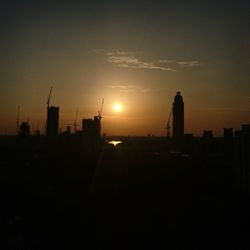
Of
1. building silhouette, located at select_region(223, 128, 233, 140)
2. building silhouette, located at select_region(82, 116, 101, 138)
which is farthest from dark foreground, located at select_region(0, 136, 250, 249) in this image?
building silhouette, located at select_region(223, 128, 233, 140)

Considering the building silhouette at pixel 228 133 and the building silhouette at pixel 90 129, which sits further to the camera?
the building silhouette at pixel 228 133

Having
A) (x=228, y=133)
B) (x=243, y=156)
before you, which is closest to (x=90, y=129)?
(x=228, y=133)

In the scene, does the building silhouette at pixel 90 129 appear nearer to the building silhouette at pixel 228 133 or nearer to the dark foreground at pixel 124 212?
the building silhouette at pixel 228 133

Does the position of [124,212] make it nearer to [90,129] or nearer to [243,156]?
[243,156]

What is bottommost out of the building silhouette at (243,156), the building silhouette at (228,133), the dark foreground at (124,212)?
the dark foreground at (124,212)

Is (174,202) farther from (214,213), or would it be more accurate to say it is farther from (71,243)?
(71,243)

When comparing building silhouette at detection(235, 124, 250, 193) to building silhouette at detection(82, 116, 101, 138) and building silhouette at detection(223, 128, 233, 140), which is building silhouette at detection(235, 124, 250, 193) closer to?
building silhouette at detection(82, 116, 101, 138)

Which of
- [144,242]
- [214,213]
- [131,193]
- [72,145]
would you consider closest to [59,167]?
[131,193]

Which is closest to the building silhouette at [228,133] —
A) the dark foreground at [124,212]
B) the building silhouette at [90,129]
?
the building silhouette at [90,129]
